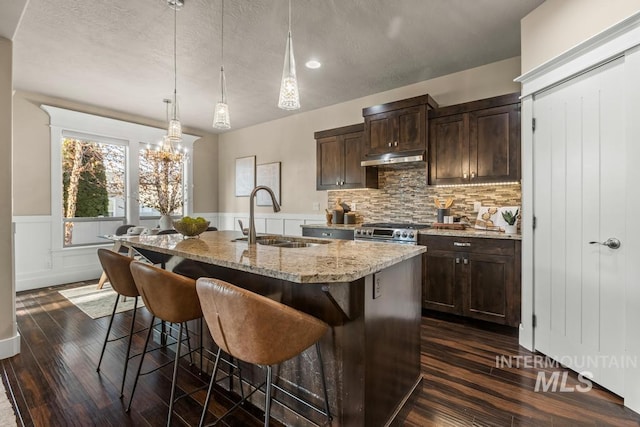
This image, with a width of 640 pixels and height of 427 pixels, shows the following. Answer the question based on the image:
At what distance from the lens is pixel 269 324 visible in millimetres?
1198

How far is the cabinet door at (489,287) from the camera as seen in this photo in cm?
280

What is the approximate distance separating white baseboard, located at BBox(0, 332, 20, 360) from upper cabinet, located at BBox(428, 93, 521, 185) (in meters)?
4.15

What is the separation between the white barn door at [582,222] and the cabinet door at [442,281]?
2.23ft

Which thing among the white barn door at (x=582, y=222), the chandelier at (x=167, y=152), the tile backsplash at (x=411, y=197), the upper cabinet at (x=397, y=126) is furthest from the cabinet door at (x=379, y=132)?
the chandelier at (x=167, y=152)

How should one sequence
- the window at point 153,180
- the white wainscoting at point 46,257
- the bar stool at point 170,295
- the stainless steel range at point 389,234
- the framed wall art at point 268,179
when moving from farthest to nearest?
the framed wall art at point 268,179, the window at point 153,180, the white wainscoting at point 46,257, the stainless steel range at point 389,234, the bar stool at point 170,295

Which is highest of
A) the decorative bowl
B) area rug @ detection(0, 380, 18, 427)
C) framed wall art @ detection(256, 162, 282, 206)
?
framed wall art @ detection(256, 162, 282, 206)

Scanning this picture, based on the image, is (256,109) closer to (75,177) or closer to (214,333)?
(75,177)

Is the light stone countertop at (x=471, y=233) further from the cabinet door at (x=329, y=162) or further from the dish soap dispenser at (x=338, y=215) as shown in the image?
the cabinet door at (x=329, y=162)

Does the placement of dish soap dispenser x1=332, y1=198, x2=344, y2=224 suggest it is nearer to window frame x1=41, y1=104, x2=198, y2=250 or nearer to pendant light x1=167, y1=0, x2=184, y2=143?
pendant light x1=167, y1=0, x2=184, y2=143

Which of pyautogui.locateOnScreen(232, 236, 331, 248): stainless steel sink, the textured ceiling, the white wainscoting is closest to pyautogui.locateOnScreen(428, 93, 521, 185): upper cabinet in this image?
the textured ceiling

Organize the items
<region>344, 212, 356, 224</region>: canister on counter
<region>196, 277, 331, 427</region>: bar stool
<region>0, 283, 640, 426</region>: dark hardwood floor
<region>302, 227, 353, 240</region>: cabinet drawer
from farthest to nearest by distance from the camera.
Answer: <region>344, 212, 356, 224</region>: canister on counter → <region>302, 227, 353, 240</region>: cabinet drawer → <region>0, 283, 640, 426</region>: dark hardwood floor → <region>196, 277, 331, 427</region>: bar stool

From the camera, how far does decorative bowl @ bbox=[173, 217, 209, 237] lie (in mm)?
2436

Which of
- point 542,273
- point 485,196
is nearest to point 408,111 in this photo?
point 485,196

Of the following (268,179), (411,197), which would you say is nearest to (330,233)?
(411,197)
